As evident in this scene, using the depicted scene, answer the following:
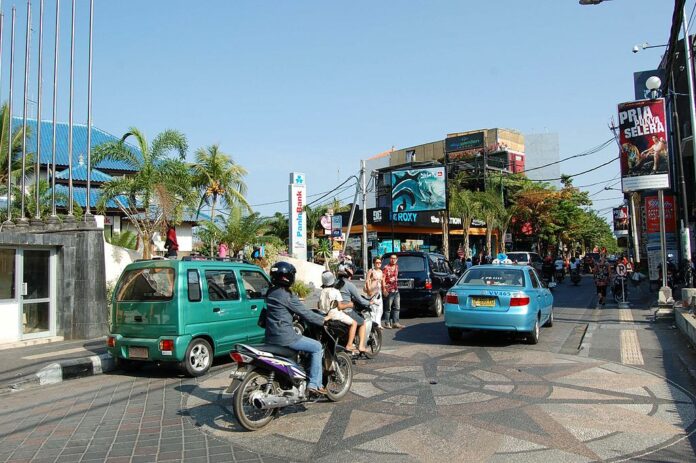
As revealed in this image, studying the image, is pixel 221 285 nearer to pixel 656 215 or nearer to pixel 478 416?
pixel 478 416

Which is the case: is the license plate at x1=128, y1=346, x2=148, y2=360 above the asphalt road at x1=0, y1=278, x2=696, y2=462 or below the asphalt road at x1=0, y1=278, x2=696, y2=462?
above

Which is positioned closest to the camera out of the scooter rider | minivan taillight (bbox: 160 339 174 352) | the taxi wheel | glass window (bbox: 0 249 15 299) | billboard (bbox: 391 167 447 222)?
the scooter rider

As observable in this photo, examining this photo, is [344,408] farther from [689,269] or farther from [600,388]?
[689,269]

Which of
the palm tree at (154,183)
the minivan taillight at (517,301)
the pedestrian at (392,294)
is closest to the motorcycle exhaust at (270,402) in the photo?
the minivan taillight at (517,301)

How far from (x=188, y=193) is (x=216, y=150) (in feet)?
37.2

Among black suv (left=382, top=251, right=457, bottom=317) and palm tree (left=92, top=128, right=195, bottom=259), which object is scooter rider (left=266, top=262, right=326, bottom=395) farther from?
palm tree (left=92, top=128, right=195, bottom=259)

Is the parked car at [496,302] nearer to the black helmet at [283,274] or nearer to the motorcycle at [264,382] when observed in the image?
the motorcycle at [264,382]

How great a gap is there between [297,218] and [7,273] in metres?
16.5

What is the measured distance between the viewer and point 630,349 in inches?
398

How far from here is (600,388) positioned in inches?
282

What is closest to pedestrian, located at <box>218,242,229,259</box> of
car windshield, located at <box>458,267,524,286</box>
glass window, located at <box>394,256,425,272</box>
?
glass window, located at <box>394,256,425,272</box>

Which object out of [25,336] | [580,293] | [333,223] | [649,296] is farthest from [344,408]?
[333,223]

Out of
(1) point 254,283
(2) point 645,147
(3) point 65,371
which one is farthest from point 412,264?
(3) point 65,371

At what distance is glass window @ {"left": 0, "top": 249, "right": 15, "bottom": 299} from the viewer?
11.6 meters
